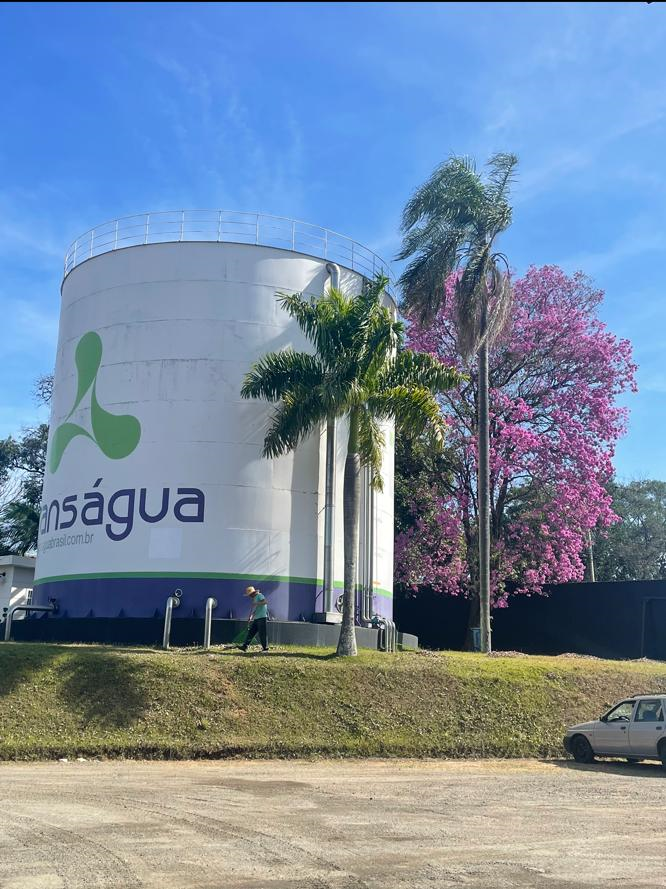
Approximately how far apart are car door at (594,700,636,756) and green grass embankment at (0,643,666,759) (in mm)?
1388

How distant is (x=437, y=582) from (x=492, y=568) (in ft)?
6.80

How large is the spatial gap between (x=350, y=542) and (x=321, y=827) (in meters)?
11.5

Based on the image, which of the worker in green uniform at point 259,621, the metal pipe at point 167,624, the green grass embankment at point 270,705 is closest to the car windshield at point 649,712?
the green grass embankment at point 270,705

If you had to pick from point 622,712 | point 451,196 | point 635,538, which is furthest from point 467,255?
→ point 635,538

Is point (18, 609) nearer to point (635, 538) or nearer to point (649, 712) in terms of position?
point (649, 712)

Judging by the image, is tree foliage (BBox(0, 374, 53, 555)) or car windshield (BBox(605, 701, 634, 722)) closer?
car windshield (BBox(605, 701, 634, 722))

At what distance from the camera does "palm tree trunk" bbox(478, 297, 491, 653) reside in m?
28.0

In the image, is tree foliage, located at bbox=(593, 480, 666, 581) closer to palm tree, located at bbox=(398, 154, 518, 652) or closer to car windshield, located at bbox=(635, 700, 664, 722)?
palm tree, located at bbox=(398, 154, 518, 652)

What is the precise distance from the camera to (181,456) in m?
25.3

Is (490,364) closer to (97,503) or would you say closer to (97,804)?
(97,503)

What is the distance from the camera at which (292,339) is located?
26766 mm

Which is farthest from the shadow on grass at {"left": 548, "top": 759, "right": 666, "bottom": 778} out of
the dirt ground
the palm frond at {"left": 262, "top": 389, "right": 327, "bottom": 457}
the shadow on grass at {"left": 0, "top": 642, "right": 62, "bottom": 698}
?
the shadow on grass at {"left": 0, "top": 642, "right": 62, "bottom": 698}

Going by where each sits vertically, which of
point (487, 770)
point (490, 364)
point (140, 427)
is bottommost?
point (487, 770)

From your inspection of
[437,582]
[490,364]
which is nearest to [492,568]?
[437,582]
